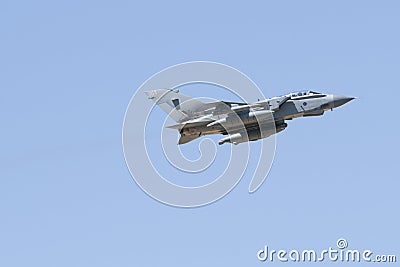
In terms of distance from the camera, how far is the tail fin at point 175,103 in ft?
160

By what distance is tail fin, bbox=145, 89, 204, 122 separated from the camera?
48894 millimetres

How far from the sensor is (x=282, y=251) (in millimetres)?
37219

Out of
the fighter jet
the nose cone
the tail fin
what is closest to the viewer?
the fighter jet

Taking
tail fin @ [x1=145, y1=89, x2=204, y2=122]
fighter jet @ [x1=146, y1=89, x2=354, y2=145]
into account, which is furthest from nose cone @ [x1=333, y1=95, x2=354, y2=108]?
tail fin @ [x1=145, y1=89, x2=204, y2=122]

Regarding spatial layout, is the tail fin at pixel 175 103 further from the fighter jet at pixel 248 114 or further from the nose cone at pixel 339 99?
the nose cone at pixel 339 99

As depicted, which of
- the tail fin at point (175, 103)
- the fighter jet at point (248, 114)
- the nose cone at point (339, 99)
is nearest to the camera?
the fighter jet at point (248, 114)

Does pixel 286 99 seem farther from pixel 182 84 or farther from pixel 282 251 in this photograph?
pixel 282 251

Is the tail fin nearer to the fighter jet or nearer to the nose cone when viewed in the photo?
the fighter jet

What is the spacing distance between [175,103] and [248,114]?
521 centimetres

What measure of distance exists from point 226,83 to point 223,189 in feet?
20.7

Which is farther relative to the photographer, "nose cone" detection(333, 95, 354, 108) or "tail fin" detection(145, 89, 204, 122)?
"tail fin" detection(145, 89, 204, 122)

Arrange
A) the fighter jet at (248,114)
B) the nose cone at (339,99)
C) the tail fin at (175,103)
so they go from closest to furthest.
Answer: the fighter jet at (248,114) < the nose cone at (339,99) < the tail fin at (175,103)

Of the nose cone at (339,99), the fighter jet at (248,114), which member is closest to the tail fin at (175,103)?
the fighter jet at (248,114)

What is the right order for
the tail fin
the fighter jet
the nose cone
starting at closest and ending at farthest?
1. the fighter jet
2. the nose cone
3. the tail fin
